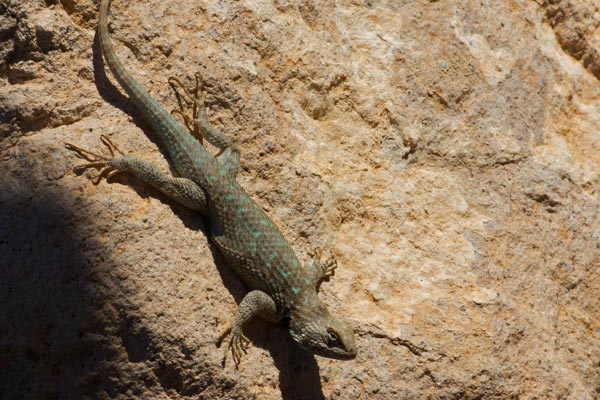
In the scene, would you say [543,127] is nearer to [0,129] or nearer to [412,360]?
[412,360]

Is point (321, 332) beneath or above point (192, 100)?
beneath

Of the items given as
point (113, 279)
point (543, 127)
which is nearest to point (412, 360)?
point (113, 279)

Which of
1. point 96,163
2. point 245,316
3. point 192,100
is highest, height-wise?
point 192,100

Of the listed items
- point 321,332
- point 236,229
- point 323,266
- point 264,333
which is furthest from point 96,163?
point 321,332

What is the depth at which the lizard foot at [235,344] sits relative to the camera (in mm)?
4391

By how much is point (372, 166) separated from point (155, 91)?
1.72m

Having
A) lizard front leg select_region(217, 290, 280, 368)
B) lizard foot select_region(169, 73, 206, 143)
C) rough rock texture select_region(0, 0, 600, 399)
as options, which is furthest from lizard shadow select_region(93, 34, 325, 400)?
lizard foot select_region(169, 73, 206, 143)

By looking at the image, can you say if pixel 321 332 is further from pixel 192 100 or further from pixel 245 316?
pixel 192 100

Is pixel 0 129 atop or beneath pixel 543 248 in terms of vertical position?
beneath

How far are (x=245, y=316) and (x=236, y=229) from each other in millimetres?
576

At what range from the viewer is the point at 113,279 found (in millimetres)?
4285

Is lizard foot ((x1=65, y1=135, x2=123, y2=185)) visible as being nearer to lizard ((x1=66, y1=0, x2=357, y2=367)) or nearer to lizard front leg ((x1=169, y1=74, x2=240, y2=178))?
lizard ((x1=66, y1=0, x2=357, y2=367))

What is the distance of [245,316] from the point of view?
448cm

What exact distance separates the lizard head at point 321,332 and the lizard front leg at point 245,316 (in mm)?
162
